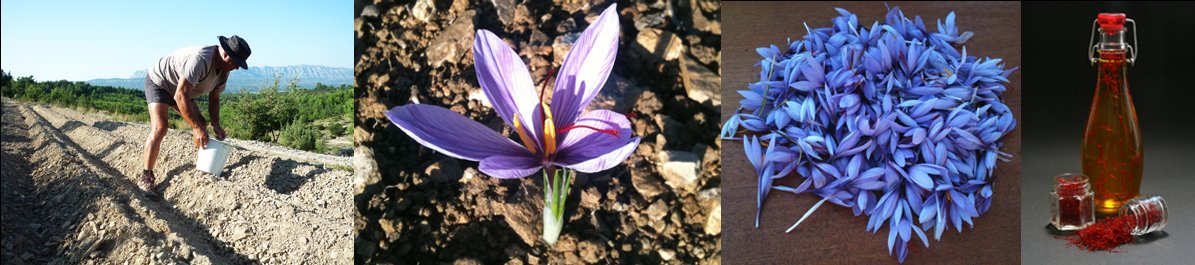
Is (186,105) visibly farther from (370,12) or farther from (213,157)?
(370,12)

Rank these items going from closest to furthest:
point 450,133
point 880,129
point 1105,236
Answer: point 450,133 < point 880,129 < point 1105,236

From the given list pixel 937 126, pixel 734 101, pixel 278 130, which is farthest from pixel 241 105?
pixel 937 126

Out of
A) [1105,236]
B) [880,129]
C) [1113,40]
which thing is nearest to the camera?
[880,129]

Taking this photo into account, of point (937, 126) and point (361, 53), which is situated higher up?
point (361, 53)

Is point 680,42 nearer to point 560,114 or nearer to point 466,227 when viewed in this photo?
point 560,114

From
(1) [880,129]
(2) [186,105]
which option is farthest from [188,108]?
(1) [880,129]

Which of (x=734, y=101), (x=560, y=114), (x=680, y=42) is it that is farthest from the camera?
(x=734, y=101)

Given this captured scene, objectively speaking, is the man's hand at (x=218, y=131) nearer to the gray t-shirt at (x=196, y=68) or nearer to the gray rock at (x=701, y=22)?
the gray t-shirt at (x=196, y=68)

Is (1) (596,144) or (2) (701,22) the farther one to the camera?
(2) (701,22)
